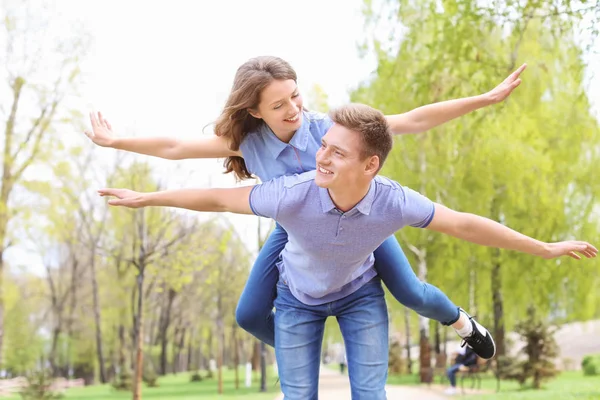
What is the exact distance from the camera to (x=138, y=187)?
19406 mm

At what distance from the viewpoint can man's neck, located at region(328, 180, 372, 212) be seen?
368cm

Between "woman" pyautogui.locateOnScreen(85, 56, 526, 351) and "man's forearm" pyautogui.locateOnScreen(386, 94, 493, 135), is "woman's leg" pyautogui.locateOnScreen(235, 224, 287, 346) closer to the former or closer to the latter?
"woman" pyautogui.locateOnScreen(85, 56, 526, 351)

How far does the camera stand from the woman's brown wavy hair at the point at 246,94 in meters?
4.08

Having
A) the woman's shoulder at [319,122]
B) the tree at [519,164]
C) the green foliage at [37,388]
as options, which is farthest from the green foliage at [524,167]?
the woman's shoulder at [319,122]

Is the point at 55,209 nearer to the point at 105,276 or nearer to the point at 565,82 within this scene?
the point at 105,276

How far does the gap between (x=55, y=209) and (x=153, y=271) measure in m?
6.00

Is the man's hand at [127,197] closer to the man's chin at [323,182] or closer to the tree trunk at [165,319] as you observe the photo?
the man's chin at [323,182]

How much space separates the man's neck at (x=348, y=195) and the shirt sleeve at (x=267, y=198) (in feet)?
0.86

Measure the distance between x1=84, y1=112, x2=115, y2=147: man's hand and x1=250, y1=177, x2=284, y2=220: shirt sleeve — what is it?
107 centimetres

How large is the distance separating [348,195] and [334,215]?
0.44 feet

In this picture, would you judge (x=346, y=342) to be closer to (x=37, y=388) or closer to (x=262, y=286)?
(x=262, y=286)

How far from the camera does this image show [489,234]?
384cm

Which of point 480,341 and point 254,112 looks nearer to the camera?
point 254,112

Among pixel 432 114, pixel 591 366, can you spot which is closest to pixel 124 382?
pixel 591 366
